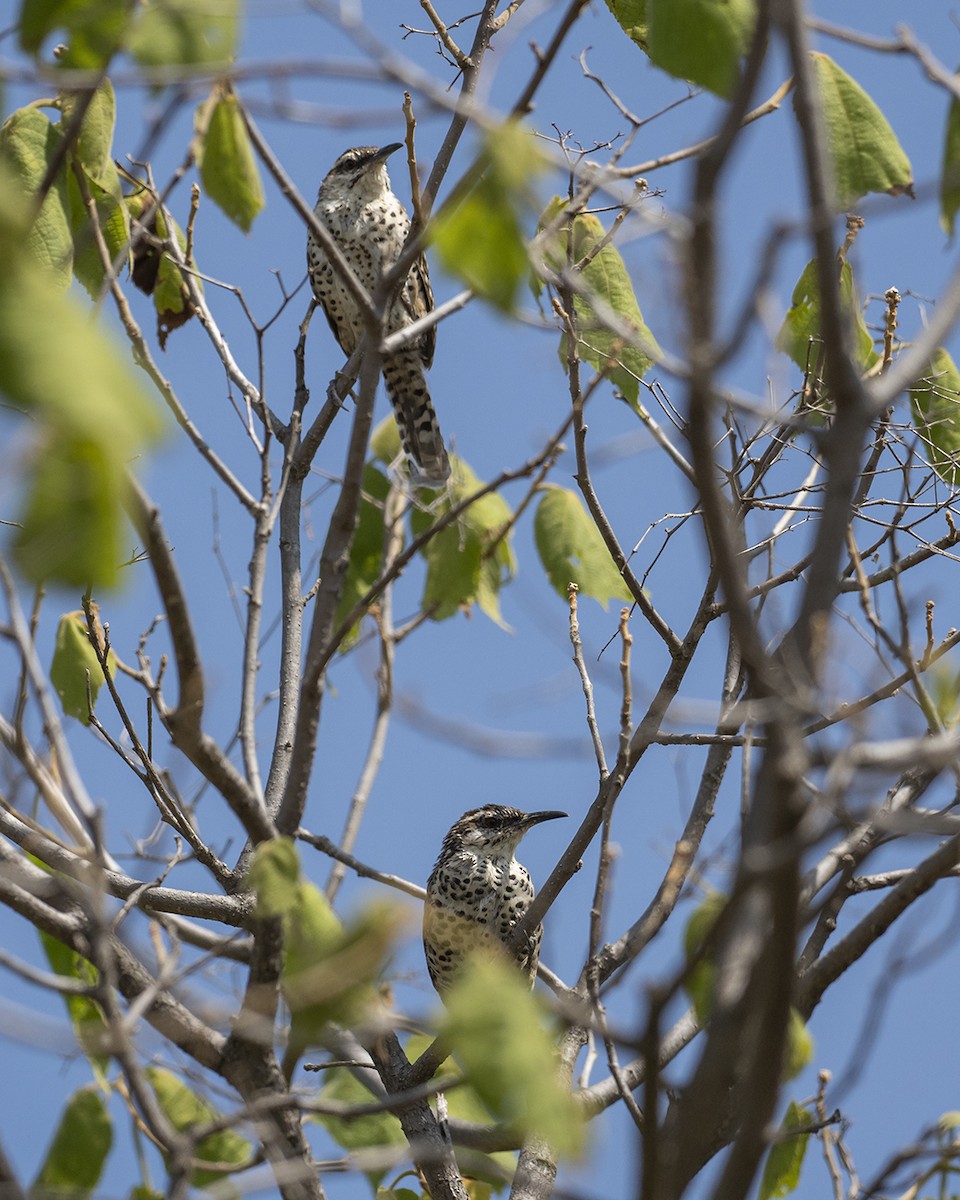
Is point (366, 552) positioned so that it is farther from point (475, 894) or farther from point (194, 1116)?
point (194, 1116)

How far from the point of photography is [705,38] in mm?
2027

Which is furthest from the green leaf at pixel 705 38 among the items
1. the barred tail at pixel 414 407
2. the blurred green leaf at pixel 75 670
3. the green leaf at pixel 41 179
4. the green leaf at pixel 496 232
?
the barred tail at pixel 414 407

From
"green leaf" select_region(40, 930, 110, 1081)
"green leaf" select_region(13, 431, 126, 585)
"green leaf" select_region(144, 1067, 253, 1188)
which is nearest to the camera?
"green leaf" select_region(13, 431, 126, 585)

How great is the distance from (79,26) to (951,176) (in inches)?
48.7

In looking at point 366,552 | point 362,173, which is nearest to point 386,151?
point 362,173

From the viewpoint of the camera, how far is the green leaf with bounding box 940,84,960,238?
1803 mm

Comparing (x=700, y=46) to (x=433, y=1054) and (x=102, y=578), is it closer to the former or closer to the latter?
(x=102, y=578)

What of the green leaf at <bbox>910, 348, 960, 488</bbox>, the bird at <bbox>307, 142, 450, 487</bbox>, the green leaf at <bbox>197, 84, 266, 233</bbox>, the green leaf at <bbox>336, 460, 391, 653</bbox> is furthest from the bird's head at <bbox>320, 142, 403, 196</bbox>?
the green leaf at <bbox>197, 84, 266, 233</bbox>

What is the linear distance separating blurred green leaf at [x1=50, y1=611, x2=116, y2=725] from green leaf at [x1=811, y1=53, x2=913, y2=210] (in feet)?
8.17

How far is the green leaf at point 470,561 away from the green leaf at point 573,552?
0.14 meters

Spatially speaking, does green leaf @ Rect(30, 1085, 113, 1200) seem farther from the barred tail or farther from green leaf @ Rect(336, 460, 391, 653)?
the barred tail

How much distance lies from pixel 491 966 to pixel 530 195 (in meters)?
0.98

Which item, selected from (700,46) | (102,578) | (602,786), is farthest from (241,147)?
(602,786)

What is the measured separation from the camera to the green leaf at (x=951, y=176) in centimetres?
180
